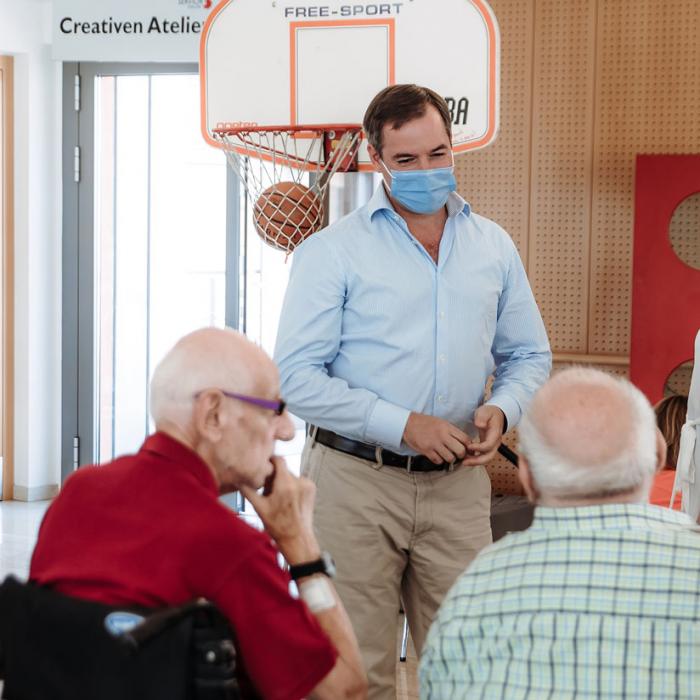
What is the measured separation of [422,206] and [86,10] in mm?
4499

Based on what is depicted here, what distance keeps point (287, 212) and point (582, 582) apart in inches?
98.9

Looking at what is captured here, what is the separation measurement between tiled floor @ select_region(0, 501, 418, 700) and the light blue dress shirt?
1832 millimetres

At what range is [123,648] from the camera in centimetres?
133

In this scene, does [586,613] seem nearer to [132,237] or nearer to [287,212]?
[287,212]

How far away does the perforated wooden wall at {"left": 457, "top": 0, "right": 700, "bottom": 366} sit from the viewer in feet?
16.8

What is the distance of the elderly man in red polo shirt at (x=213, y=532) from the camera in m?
1.42

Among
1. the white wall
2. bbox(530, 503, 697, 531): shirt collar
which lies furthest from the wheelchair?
the white wall

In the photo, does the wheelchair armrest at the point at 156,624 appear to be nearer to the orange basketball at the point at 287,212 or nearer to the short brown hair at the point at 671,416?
the orange basketball at the point at 287,212

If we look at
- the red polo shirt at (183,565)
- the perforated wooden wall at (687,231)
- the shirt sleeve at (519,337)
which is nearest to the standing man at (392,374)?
the shirt sleeve at (519,337)

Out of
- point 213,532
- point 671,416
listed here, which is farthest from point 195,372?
point 671,416

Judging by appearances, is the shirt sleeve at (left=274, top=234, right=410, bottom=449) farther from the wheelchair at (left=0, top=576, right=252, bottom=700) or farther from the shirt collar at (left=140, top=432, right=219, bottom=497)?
the wheelchair at (left=0, top=576, right=252, bottom=700)

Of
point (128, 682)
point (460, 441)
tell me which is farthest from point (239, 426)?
point (460, 441)

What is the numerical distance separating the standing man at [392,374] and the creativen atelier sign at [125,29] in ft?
13.4

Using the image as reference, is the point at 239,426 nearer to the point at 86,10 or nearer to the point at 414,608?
the point at 414,608
